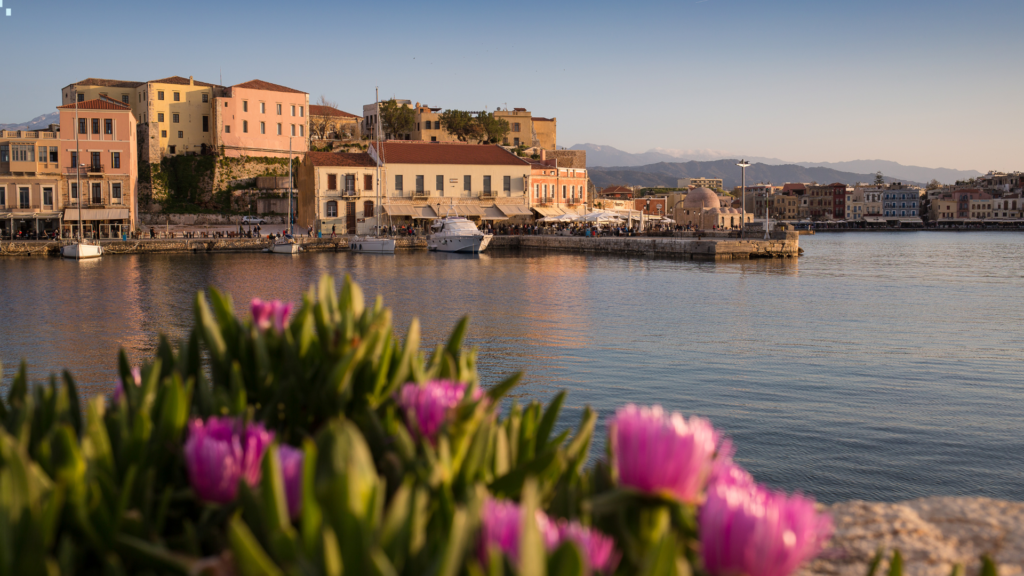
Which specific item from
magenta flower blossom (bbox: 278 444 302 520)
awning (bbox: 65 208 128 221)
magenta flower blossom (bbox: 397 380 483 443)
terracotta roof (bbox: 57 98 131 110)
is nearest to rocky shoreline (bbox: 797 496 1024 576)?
magenta flower blossom (bbox: 397 380 483 443)

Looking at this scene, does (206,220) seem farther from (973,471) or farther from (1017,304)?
(973,471)

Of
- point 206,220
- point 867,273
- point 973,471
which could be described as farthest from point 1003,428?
point 206,220

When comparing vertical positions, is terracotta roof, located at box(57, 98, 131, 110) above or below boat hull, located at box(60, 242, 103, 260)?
above

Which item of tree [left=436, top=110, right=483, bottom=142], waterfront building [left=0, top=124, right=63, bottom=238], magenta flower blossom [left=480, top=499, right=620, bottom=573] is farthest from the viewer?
tree [left=436, top=110, right=483, bottom=142]

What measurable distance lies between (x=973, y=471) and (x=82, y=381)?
38.3 ft

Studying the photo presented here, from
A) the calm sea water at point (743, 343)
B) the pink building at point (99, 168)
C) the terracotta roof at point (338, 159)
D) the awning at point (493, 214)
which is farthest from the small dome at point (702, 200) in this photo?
the pink building at point (99, 168)

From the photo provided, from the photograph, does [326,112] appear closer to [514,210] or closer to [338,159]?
[338,159]

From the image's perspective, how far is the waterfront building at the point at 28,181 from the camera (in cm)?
4953

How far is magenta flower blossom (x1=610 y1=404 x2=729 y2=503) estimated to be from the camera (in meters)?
1.41

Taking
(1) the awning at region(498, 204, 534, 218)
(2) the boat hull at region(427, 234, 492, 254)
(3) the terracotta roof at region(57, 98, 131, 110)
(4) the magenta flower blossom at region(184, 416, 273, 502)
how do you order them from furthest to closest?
(1) the awning at region(498, 204, 534, 218) < (3) the terracotta roof at region(57, 98, 131, 110) < (2) the boat hull at region(427, 234, 492, 254) < (4) the magenta flower blossom at region(184, 416, 273, 502)

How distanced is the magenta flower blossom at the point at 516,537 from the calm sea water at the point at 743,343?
6.58 m

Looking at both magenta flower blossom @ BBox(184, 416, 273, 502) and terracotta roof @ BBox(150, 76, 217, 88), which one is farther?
terracotta roof @ BBox(150, 76, 217, 88)

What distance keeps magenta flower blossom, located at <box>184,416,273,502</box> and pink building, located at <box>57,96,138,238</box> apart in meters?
56.2

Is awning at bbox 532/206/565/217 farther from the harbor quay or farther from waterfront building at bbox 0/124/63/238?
waterfront building at bbox 0/124/63/238
